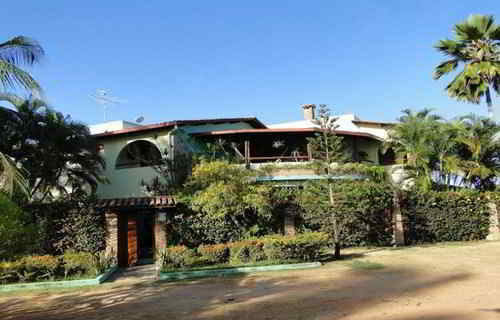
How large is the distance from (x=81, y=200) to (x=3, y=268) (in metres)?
5.11

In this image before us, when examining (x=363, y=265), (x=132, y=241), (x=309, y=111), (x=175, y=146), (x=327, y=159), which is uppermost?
(x=309, y=111)

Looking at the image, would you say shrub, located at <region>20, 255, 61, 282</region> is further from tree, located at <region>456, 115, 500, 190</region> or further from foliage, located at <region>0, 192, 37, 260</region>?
tree, located at <region>456, 115, 500, 190</region>

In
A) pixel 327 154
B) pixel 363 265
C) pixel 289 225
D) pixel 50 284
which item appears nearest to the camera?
pixel 50 284

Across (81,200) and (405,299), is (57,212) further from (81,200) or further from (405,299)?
(405,299)

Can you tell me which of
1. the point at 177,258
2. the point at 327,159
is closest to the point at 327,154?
the point at 327,159

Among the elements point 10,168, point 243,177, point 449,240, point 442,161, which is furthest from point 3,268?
point 442,161

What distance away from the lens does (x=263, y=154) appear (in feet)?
81.0

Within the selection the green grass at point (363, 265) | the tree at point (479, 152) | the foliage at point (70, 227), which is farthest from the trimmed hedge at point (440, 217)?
the foliage at point (70, 227)

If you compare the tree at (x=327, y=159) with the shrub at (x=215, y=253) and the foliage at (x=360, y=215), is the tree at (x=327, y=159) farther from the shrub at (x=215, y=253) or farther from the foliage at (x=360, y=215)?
the shrub at (x=215, y=253)

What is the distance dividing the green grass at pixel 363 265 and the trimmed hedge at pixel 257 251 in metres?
1.26

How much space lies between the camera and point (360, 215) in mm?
19734

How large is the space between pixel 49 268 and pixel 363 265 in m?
10.1

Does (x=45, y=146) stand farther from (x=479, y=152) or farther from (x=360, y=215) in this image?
(x=479, y=152)

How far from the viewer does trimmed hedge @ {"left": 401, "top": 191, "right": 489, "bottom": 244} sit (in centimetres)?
2092
